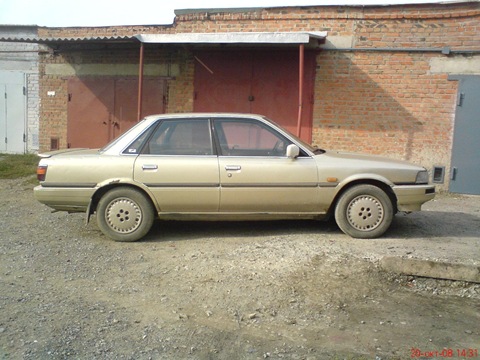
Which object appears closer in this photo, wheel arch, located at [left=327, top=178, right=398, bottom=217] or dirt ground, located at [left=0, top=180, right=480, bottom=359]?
dirt ground, located at [left=0, top=180, right=480, bottom=359]

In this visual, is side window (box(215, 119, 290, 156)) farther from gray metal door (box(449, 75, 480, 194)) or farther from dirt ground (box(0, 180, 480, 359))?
gray metal door (box(449, 75, 480, 194))

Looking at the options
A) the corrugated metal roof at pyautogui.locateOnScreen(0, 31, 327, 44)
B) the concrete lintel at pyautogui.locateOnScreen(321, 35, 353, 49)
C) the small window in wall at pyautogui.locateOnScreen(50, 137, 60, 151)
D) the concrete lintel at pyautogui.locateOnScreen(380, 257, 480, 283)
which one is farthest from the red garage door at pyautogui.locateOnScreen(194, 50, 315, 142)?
the concrete lintel at pyautogui.locateOnScreen(380, 257, 480, 283)

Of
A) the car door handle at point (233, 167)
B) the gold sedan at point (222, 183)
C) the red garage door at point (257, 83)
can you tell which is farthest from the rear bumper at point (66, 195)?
the red garage door at point (257, 83)

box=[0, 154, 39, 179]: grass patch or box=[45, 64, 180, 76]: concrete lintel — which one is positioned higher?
box=[45, 64, 180, 76]: concrete lintel

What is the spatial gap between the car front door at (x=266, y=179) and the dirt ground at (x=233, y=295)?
431mm

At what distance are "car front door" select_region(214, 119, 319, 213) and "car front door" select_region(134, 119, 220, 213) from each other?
0.14 meters

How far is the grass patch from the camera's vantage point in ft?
34.7

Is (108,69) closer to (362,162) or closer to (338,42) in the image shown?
(338,42)

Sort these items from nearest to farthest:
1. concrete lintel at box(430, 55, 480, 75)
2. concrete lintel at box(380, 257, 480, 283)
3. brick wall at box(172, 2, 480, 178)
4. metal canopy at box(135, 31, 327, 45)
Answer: concrete lintel at box(380, 257, 480, 283), metal canopy at box(135, 31, 327, 45), concrete lintel at box(430, 55, 480, 75), brick wall at box(172, 2, 480, 178)

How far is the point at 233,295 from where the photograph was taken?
4.21 m

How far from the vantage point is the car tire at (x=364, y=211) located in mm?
5539

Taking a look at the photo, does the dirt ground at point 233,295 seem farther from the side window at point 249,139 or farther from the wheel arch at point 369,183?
the side window at point 249,139

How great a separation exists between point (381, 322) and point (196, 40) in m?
6.32

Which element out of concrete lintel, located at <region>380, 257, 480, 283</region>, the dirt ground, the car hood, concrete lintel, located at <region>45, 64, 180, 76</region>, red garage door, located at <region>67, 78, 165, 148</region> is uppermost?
concrete lintel, located at <region>45, 64, 180, 76</region>
